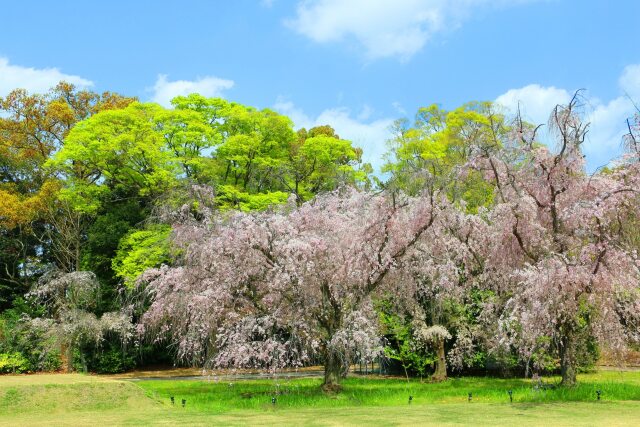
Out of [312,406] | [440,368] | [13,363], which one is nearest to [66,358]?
[13,363]

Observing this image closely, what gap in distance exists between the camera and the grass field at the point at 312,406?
44.6ft

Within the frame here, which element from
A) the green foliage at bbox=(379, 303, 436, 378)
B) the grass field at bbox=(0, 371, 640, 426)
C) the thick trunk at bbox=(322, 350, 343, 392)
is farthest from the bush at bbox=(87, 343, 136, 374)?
the thick trunk at bbox=(322, 350, 343, 392)

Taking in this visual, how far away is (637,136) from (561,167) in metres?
2.14

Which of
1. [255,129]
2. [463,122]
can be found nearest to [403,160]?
[463,122]

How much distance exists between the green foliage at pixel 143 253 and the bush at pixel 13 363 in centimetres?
594

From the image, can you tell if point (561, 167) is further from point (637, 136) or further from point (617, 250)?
point (617, 250)

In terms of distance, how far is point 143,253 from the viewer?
101 ft

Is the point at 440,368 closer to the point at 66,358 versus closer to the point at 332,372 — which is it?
the point at 332,372

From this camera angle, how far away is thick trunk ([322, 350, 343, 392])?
18.7m

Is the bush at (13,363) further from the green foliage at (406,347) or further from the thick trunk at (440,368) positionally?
the thick trunk at (440,368)

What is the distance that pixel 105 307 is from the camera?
3466 cm

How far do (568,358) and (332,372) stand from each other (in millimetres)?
6973

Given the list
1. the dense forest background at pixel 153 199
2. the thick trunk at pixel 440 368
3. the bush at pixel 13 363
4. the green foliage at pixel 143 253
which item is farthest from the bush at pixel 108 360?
the thick trunk at pixel 440 368

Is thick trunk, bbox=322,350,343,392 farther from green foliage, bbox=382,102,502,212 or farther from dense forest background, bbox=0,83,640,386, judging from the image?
green foliage, bbox=382,102,502,212
